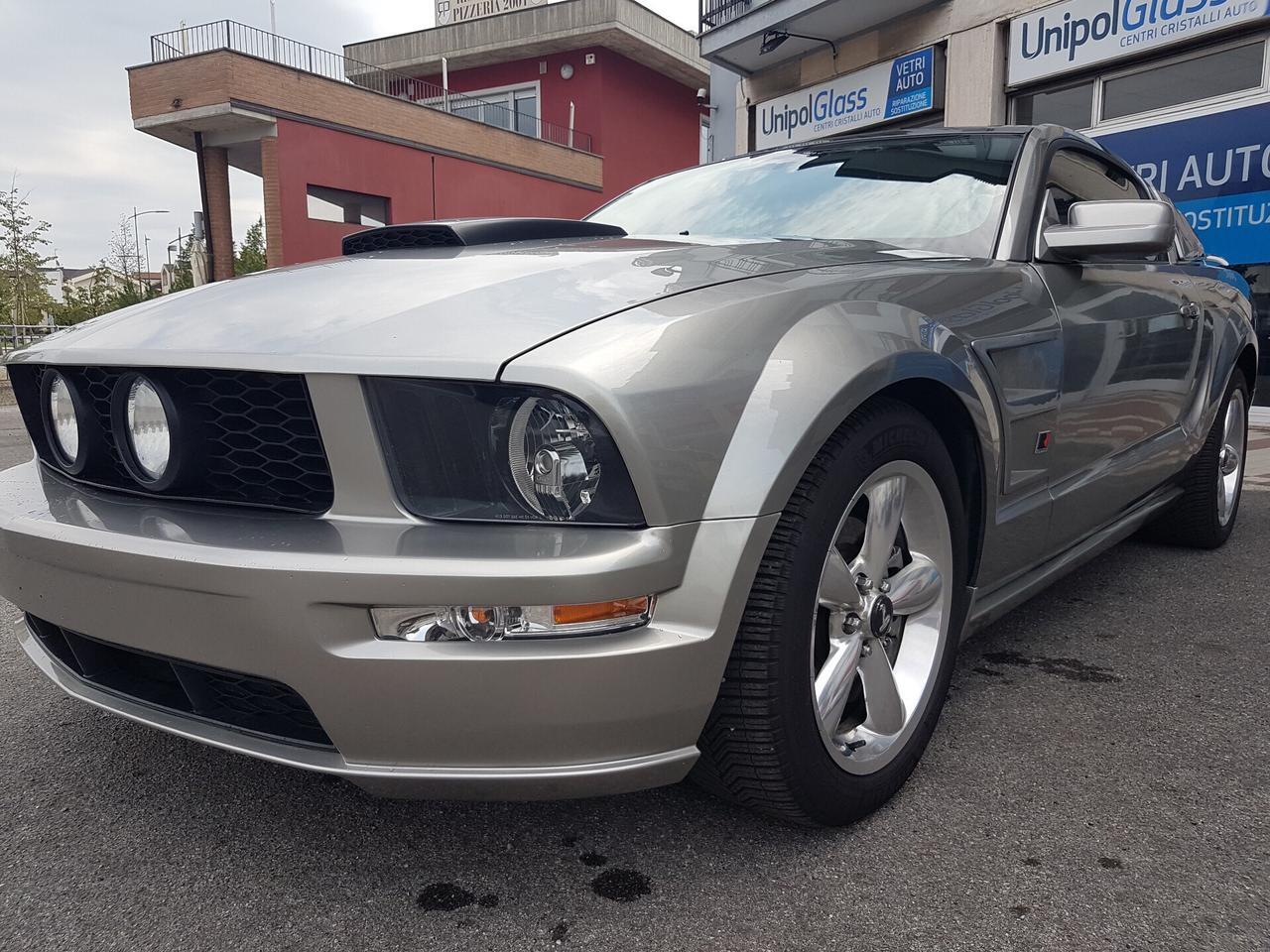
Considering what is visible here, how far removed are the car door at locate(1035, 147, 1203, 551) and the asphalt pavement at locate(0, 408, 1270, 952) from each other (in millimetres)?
547

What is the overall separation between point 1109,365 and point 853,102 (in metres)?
9.78

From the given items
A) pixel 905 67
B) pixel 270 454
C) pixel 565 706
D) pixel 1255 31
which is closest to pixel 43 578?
pixel 270 454

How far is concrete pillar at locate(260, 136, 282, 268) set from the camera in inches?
704

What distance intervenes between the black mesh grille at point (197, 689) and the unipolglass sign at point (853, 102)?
28.5 feet

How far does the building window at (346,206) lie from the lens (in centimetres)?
1864

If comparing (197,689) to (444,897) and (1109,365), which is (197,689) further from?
(1109,365)

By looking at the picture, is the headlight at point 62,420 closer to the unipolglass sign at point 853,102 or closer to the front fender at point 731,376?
the front fender at point 731,376

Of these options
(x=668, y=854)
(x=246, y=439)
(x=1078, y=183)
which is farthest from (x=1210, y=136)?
(x=246, y=439)

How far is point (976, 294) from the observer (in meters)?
1.89

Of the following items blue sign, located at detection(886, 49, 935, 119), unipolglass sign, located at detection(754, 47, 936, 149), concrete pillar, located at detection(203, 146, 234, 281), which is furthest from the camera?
concrete pillar, located at detection(203, 146, 234, 281)

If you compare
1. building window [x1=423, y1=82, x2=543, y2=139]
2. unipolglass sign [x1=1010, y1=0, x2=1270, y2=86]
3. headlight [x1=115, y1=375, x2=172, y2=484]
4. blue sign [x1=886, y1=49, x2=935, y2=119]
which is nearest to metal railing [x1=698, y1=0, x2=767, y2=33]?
blue sign [x1=886, y1=49, x2=935, y2=119]

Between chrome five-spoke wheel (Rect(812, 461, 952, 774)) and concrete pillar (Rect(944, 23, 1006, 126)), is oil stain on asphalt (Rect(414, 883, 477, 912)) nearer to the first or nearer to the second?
chrome five-spoke wheel (Rect(812, 461, 952, 774))

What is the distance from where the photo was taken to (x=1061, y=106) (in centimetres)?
910

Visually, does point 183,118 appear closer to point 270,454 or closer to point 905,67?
point 905,67
